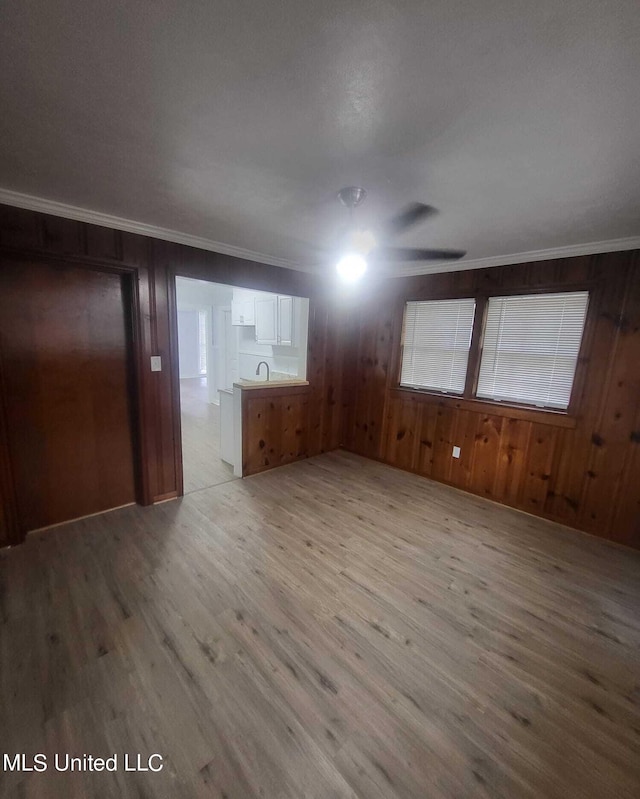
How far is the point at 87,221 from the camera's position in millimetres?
2391

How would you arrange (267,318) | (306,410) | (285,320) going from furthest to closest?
(267,318), (285,320), (306,410)

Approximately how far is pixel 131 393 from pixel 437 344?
10.3 ft

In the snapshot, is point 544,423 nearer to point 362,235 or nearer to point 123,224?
point 362,235

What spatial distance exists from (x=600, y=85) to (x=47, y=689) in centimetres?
314

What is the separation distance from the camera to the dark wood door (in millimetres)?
2324

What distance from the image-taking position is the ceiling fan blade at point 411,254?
2.28 metres

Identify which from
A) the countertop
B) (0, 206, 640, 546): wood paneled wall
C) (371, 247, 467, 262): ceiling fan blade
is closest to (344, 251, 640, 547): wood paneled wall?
(0, 206, 640, 546): wood paneled wall

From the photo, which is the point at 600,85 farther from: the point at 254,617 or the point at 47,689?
the point at 47,689

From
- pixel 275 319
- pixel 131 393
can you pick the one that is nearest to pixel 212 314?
pixel 275 319

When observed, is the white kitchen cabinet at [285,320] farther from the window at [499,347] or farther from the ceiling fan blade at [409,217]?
the ceiling fan blade at [409,217]

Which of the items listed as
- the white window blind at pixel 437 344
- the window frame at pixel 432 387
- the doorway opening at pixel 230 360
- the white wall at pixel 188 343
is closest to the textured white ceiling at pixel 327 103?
the window frame at pixel 432 387

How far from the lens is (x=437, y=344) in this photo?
12.1 ft

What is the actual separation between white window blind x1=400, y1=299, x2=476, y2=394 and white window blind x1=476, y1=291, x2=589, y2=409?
0.22m

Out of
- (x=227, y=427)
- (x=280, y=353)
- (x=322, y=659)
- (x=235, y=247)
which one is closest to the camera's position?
(x=322, y=659)
